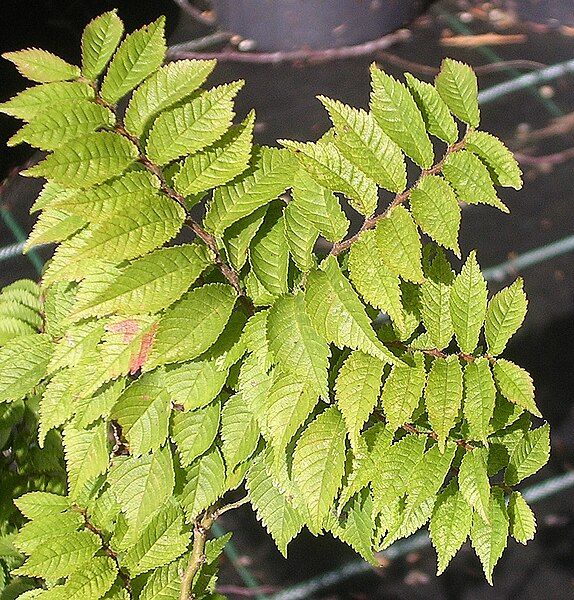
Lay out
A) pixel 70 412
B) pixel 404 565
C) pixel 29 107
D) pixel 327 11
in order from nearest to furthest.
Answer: pixel 29 107
pixel 70 412
pixel 404 565
pixel 327 11

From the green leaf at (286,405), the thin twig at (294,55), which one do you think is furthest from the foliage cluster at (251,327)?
the thin twig at (294,55)

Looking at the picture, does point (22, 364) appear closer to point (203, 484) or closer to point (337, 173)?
point (203, 484)

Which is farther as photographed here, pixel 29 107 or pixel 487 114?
pixel 487 114

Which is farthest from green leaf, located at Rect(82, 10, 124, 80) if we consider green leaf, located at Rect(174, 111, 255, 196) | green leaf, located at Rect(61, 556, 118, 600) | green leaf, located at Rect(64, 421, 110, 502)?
green leaf, located at Rect(61, 556, 118, 600)

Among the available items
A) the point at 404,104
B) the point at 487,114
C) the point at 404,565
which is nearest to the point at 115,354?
the point at 404,104

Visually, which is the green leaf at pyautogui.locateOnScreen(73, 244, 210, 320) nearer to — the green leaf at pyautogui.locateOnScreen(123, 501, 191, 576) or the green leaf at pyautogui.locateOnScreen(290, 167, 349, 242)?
the green leaf at pyautogui.locateOnScreen(290, 167, 349, 242)

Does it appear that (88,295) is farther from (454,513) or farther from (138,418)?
(454,513)

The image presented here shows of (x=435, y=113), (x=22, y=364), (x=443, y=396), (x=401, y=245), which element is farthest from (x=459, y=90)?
(x=22, y=364)
